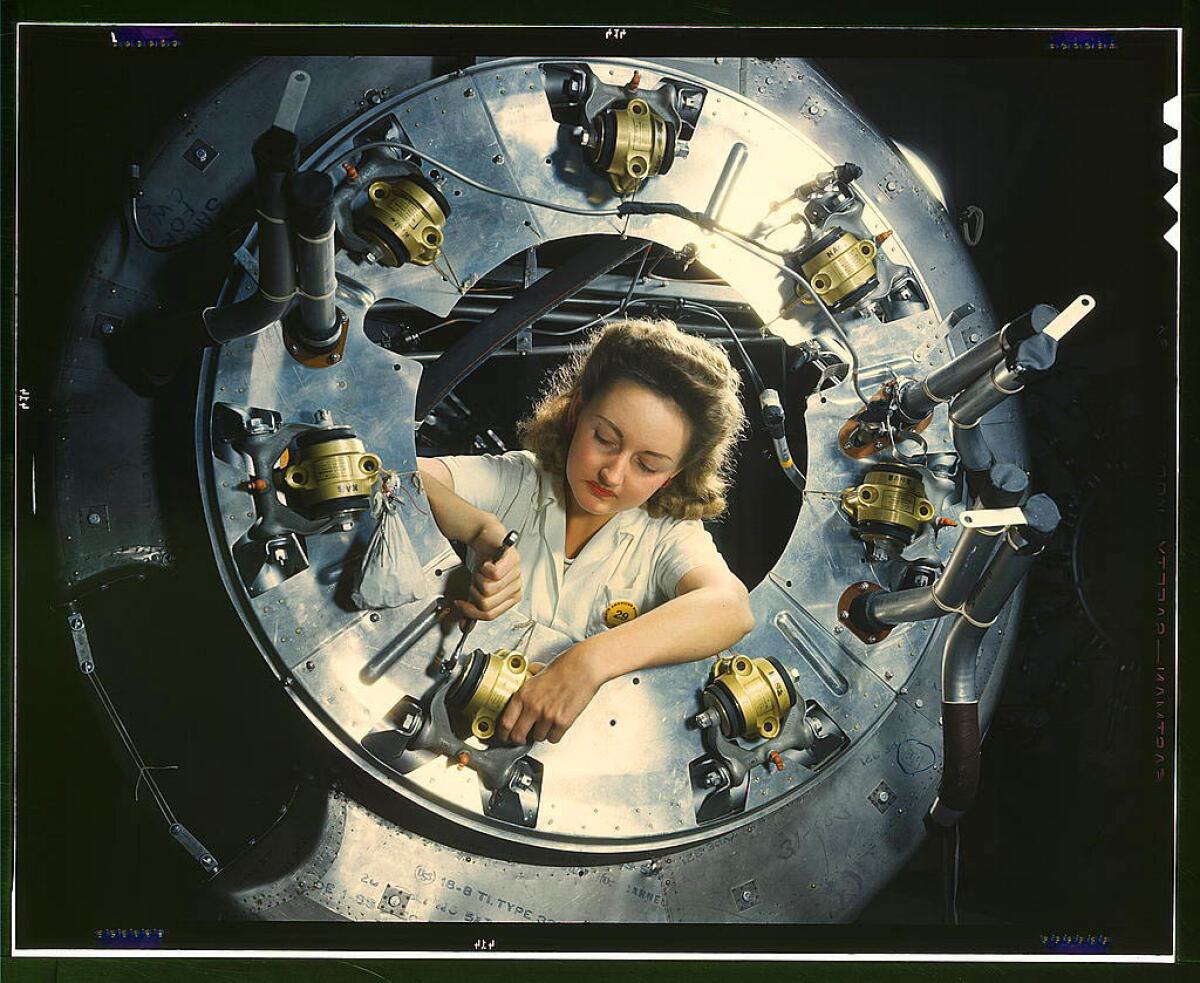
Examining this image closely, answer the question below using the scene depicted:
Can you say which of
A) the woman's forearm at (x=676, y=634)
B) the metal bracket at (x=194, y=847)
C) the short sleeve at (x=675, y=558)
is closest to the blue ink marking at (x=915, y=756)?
the woman's forearm at (x=676, y=634)

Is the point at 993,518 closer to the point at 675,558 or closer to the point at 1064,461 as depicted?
the point at 1064,461

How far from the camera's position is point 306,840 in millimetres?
2139

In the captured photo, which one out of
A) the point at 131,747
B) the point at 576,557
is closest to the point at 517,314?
the point at 576,557

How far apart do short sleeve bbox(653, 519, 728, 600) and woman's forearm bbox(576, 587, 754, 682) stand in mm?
37

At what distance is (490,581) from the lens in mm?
2107

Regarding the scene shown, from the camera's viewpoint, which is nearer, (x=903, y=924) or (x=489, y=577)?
(x=489, y=577)

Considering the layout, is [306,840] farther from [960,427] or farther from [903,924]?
[960,427]

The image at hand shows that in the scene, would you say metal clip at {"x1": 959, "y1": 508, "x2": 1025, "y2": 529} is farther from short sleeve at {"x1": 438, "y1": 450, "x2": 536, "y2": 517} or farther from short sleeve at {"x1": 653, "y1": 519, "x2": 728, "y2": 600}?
short sleeve at {"x1": 438, "y1": 450, "x2": 536, "y2": 517}

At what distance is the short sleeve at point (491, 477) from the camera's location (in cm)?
213

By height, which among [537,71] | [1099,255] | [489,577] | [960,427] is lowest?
[489,577]

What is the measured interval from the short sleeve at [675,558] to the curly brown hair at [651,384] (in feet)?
0.27

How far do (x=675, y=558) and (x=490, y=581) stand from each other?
14.7 inches

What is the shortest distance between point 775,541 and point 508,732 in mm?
662

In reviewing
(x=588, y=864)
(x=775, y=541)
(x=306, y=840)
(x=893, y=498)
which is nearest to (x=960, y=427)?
(x=893, y=498)
